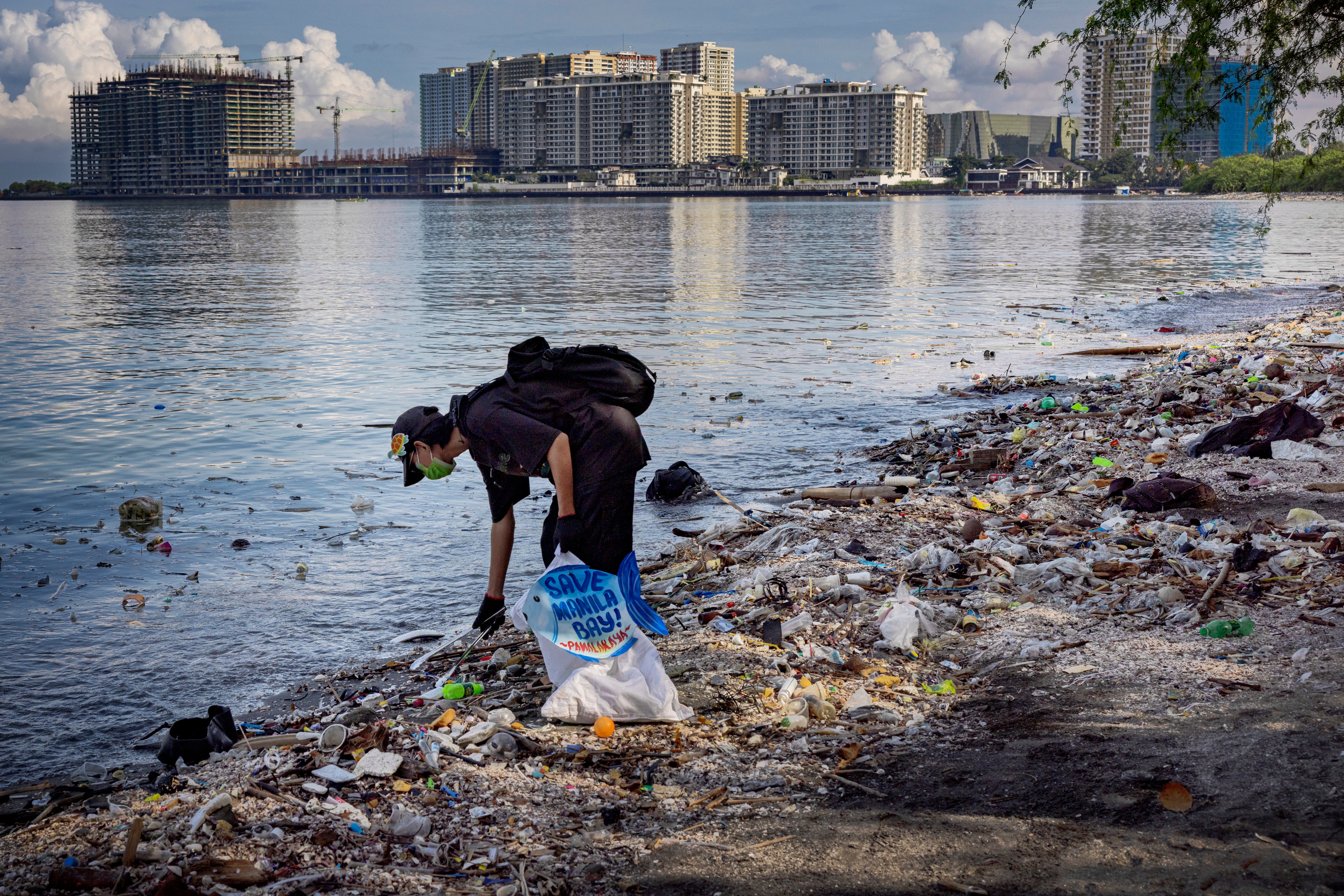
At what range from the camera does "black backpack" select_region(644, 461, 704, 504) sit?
9.37 metres

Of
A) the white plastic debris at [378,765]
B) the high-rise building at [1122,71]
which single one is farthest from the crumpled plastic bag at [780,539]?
the high-rise building at [1122,71]

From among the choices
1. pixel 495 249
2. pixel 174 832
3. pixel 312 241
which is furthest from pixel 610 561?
pixel 312 241

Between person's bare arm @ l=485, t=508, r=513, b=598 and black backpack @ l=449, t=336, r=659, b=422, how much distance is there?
3.21 feet

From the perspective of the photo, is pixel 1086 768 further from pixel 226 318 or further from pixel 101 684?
pixel 226 318

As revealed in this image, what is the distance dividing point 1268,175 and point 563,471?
55.7 m

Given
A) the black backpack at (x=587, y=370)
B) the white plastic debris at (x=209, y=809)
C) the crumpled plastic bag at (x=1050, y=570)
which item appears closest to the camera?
the white plastic debris at (x=209, y=809)

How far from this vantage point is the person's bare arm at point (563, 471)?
14.7 feet

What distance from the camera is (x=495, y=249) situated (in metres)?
51.0

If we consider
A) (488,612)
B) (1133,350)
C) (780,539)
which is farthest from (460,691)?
(1133,350)

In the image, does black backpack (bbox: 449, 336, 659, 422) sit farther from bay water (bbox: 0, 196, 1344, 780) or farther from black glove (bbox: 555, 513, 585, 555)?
bay water (bbox: 0, 196, 1344, 780)

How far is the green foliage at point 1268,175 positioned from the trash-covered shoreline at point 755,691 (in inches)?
215

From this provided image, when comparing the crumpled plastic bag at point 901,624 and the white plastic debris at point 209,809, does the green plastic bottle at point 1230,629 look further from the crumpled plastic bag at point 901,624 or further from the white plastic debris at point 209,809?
the white plastic debris at point 209,809

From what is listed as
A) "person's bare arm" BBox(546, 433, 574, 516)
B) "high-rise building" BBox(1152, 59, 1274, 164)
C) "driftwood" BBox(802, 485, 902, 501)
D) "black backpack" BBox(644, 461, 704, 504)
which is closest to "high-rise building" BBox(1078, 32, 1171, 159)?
"high-rise building" BBox(1152, 59, 1274, 164)

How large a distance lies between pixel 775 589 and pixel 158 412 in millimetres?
10274
